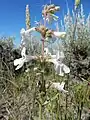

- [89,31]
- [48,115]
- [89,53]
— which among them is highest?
[89,31]

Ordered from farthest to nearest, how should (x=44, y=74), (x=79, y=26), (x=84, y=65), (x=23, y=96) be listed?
(x=79, y=26)
(x=84, y=65)
(x=23, y=96)
(x=44, y=74)

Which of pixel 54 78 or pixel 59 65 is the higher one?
pixel 59 65

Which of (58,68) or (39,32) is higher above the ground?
(39,32)

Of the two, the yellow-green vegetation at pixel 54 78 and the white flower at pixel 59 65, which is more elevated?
the white flower at pixel 59 65

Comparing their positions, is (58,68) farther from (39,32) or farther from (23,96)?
(23,96)

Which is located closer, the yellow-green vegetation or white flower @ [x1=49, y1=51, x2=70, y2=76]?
white flower @ [x1=49, y1=51, x2=70, y2=76]

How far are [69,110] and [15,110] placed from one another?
1.71 ft

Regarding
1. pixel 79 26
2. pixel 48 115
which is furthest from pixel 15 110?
pixel 79 26

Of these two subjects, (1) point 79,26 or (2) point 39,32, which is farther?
(1) point 79,26

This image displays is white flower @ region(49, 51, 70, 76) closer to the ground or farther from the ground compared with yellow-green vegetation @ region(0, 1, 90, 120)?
farther from the ground

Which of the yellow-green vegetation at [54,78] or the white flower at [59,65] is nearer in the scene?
the white flower at [59,65]

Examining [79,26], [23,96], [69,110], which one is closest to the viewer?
[69,110]

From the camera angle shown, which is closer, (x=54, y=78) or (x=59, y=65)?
(x=59, y=65)

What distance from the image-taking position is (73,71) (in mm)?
6094
